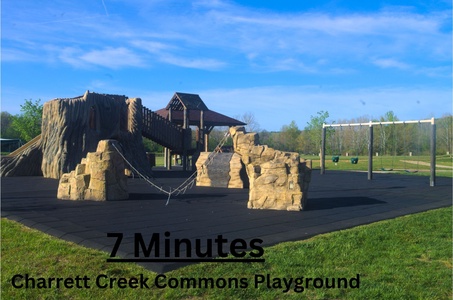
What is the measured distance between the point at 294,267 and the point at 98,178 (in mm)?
6929

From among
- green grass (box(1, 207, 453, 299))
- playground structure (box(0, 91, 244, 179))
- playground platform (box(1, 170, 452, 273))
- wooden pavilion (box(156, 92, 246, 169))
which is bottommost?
green grass (box(1, 207, 453, 299))

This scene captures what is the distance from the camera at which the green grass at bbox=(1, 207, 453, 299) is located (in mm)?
4559

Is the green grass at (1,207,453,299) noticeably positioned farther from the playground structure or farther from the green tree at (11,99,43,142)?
the green tree at (11,99,43,142)

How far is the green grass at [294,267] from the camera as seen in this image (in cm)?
456

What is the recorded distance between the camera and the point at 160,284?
4.65 metres

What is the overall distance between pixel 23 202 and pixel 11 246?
4.71m

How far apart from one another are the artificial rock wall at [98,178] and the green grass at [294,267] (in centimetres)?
358

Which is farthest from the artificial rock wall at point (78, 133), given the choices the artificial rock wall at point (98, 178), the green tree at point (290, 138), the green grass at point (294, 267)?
the green tree at point (290, 138)

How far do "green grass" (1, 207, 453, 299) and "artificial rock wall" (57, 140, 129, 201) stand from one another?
3.58 m

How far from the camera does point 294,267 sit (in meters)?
5.28

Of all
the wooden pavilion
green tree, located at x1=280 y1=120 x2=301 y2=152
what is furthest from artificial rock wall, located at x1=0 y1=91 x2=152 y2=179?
green tree, located at x1=280 y1=120 x2=301 y2=152

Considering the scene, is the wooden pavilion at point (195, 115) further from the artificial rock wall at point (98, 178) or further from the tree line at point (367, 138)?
the artificial rock wall at point (98, 178)

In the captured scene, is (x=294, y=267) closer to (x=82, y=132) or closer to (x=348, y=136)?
(x=82, y=132)

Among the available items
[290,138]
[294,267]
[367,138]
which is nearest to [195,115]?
[367,138]
